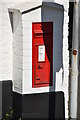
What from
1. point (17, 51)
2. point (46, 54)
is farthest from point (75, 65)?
point (17, 51)

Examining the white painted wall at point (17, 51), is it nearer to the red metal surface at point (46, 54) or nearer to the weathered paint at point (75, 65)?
the red metal surface at point (46, 54)

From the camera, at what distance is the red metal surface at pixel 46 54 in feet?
22.0

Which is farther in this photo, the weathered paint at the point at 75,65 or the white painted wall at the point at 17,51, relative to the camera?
the white painted wall at the point at 17,51

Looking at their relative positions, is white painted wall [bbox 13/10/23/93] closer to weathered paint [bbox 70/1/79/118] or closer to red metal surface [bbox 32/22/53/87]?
red metal surface [bbox 32/22/53/87]

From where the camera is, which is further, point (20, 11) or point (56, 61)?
point (56, 61)

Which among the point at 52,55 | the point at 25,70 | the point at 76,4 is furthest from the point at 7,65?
the point at 76,4

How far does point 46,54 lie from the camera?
6852 mm

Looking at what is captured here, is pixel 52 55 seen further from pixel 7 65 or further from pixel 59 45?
pixel 7 65

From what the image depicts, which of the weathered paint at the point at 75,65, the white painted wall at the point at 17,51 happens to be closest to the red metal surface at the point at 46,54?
the white painted wall at the point at 17,51

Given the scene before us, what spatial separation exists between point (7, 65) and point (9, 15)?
2.85ft

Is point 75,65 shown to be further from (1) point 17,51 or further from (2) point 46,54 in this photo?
(1) point 17,51

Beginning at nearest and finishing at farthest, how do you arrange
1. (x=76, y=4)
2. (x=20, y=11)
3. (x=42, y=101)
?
1. (x=76, y=4)
2. (x=20, y=11)
3. (x=42, y=101)

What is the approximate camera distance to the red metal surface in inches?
264

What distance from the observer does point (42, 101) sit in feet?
22.9
